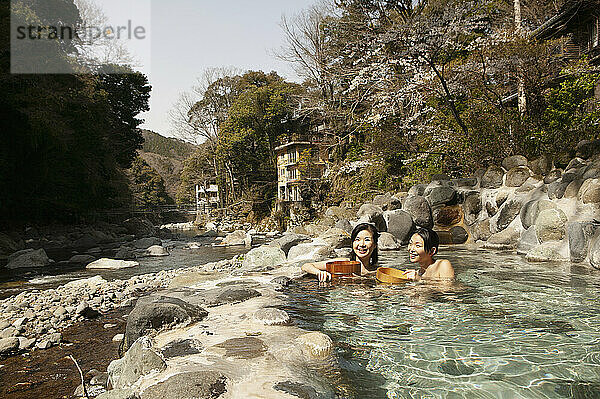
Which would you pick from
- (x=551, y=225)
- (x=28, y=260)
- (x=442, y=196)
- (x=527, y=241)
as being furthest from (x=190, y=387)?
(x=28, y=260)

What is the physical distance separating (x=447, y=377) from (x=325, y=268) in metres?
3.40

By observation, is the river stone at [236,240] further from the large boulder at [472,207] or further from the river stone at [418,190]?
the large boulder at [472,207]

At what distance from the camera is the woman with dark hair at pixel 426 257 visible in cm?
499

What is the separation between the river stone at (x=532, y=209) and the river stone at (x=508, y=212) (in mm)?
401

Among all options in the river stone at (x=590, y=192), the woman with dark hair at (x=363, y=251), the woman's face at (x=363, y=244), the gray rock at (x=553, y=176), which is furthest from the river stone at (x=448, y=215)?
the woman's face at (x=363, y=244)

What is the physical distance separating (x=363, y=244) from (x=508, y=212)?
5.54 metres

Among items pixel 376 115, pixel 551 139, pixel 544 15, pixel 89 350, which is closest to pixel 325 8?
pixel 376 115

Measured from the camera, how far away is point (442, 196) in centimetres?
1127

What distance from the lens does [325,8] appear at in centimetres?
2038

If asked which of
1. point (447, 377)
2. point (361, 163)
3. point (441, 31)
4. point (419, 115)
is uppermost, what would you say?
point (441, 31)

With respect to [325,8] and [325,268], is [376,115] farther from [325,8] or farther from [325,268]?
[325,268]

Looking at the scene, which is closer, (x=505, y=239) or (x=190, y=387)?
(x=190, y=387)

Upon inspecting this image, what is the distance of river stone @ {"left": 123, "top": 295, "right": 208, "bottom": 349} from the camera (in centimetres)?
359

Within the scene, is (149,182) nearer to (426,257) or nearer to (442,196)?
(442,196)
